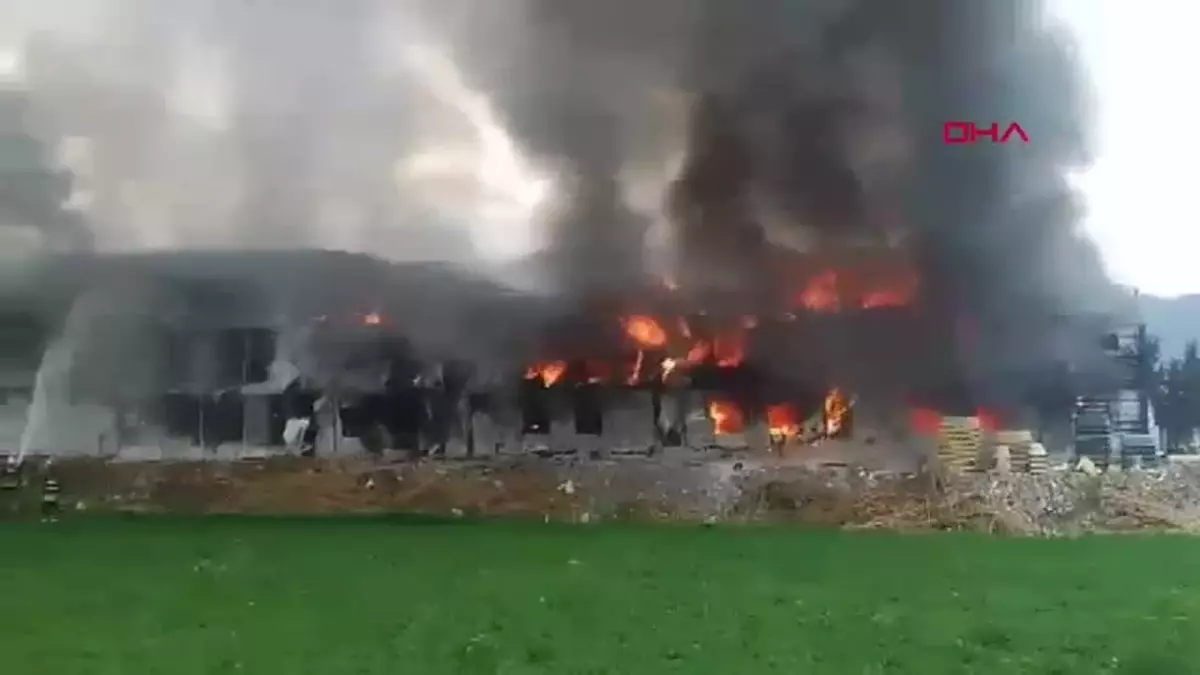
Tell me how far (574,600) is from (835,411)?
13.5ft

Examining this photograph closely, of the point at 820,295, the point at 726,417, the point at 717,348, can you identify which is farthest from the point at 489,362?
the point at 820,295

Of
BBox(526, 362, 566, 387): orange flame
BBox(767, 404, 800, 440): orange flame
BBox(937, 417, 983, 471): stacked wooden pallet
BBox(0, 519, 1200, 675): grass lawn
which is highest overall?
BBox(526, 362, 566, 387): orange flame

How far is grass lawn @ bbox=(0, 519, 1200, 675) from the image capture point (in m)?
6.85

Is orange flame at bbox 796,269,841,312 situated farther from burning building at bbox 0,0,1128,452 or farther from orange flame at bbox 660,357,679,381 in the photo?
orange flame at bbox 660,357,679,381

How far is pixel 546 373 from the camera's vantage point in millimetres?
11305

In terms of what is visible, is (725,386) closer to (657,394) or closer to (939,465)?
(657,394)

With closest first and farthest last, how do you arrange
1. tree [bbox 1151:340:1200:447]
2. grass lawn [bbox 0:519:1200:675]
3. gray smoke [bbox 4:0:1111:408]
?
grass lawn [bbox 0:519:1200:675] < tree [bbox 1151:340:1200:447] < gray smoke [bbox 4:0:1111:408]

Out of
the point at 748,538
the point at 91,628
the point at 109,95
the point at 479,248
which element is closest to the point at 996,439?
the point at 748,538

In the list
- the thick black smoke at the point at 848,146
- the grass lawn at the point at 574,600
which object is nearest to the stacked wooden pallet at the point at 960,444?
the thick black smoke at the point at 848,146

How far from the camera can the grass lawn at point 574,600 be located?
6.85 m

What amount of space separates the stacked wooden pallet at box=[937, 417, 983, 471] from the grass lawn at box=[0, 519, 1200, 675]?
2.37 ft

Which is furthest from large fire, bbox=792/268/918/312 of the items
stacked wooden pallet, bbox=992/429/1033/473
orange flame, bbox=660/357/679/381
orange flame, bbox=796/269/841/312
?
stacked wooden pallet, bbox=992/429/1033/473

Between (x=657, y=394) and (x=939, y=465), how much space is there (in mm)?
2775

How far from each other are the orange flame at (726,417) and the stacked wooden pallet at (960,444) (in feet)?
6.28
